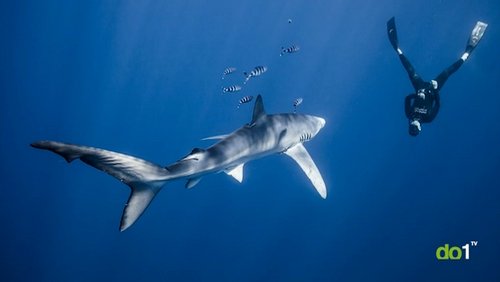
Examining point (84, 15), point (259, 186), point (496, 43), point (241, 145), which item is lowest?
point (241, 145)

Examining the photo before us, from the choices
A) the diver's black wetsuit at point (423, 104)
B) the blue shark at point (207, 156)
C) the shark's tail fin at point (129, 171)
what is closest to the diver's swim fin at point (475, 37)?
the diver's black wetsuit at point (423, 104)

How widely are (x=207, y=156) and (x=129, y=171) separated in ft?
4.10

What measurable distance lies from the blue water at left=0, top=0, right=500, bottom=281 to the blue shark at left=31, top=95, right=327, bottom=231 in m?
14.4

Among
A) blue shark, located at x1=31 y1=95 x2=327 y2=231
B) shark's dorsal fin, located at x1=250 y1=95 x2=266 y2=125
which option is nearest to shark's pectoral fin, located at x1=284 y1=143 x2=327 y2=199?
blue shark, located at x1=31 y1=95 x2=327 y2=231

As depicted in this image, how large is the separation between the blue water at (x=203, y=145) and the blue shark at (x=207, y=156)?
47.4ft

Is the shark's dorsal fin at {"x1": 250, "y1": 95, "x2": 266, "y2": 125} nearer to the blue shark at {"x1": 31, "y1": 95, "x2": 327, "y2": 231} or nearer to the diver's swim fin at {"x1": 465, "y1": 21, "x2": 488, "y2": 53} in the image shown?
the blue shark at {"x1": 31, "y1": 95, "x2": 327, "y2": 231}

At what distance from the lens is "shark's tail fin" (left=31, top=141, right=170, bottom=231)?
3744 millimetres

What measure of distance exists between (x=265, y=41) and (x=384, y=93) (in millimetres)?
18683

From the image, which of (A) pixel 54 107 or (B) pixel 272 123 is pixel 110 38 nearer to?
(A) pixel 54 107

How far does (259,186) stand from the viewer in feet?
78.0

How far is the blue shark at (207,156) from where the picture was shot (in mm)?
3896

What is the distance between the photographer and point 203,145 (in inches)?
955

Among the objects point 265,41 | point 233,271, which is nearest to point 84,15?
point 265,41

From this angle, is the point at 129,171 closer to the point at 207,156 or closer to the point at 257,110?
the point at 207,156
